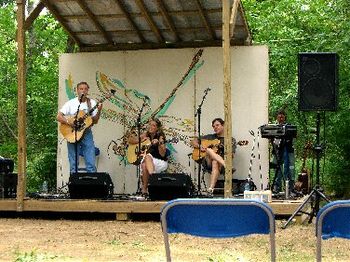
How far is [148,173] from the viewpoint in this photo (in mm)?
9031

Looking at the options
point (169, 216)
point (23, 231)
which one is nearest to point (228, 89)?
point (23, 231)

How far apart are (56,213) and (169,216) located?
19.8 ft

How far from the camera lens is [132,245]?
6.19 meters

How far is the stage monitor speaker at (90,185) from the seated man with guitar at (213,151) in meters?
1.34

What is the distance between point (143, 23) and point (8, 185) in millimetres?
2903

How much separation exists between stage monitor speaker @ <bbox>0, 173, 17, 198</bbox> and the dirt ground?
82 centimetres

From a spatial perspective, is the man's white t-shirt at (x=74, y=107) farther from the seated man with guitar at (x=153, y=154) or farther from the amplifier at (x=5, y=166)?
the amplifier at (x=5, y=166)

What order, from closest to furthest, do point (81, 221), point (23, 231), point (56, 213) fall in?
point (23, 231) < point (81, 221) < point (56, 213)

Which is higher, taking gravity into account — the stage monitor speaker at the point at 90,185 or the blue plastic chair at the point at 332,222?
the blue plastic chair at the point at 332,222

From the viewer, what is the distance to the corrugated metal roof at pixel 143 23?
952 centimetres

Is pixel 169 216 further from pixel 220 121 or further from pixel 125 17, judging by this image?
pixel 125 17

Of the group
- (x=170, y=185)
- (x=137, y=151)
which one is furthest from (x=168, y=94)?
(x=170, y=185)

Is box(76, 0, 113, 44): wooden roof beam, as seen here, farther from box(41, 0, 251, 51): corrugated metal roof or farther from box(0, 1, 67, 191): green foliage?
box(0, 1, 67, 191): green foliage

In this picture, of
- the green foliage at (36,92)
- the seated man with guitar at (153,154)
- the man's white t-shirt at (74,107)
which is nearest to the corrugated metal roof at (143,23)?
the man's white t-shirt at (74,107)
